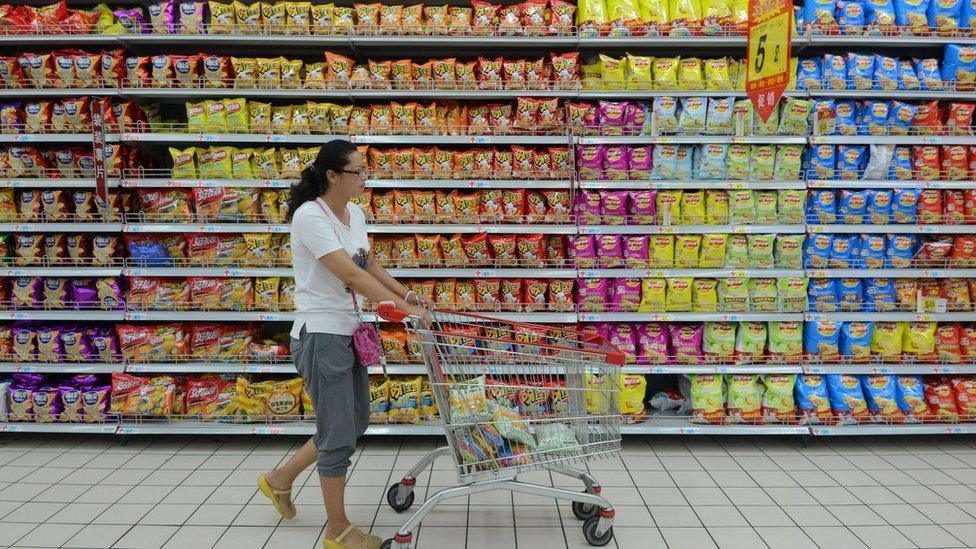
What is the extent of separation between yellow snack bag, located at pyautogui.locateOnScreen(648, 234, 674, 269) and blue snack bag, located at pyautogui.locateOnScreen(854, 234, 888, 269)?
1.22 metres

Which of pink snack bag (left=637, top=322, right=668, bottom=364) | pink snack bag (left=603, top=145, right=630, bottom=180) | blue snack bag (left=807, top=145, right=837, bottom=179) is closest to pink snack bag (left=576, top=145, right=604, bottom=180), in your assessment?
pink snack bag (left=603, top=145, right=630, bottom=180)

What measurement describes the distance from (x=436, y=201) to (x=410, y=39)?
1.00 m

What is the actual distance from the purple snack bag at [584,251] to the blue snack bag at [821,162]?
4.81 ft

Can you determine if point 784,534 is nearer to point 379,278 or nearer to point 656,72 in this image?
point 379,278

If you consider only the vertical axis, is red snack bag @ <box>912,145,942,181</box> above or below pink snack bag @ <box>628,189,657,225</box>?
above

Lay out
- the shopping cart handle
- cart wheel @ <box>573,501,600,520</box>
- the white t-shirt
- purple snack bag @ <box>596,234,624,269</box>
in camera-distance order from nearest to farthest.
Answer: the shopping cart handle, the white t-shirt, cart wheel @ <box>573,501,600,520</box>, purple snack bag @ <box>596,234,624,269</box>

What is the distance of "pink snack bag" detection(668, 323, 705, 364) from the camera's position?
4.10 m

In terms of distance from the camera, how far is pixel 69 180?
393cm

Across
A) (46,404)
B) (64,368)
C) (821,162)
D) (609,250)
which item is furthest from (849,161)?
(46,404)

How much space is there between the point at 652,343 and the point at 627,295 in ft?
1.17

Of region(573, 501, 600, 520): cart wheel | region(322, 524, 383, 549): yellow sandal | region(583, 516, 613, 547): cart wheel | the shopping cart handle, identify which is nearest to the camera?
the shopping cart handle

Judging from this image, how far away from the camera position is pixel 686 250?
4059mm

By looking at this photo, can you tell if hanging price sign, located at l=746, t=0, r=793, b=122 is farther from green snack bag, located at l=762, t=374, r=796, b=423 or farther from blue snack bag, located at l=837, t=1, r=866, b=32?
green snack bag, located at l=762, t=374, r=796, b=423

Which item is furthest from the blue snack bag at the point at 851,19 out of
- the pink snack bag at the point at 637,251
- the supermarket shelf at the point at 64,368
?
the supermarket shelf at the point at 64,368
